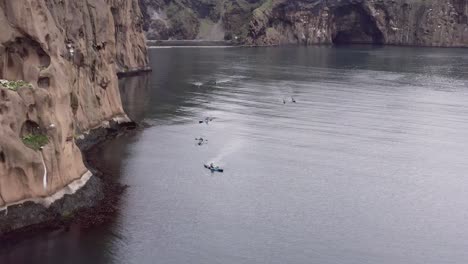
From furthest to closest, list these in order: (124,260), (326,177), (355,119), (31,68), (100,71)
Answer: (355,119)
(100,71)
(326,177)
(31,68)
(124,260)

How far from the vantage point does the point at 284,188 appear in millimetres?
89562

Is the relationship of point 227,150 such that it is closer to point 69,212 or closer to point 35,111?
point 69,212

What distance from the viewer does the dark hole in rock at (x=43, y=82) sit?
261 ft

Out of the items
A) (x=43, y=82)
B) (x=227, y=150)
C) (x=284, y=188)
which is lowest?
(x=284, y=188)

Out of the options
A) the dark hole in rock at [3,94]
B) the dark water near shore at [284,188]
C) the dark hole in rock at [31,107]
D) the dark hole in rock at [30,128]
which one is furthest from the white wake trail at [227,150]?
the dark hole in rock at [3,94]

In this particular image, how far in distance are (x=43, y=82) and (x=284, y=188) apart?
3355 cm

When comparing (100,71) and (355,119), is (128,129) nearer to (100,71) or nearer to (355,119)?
(100,71)

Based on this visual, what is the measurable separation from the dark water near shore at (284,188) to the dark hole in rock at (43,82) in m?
16.6

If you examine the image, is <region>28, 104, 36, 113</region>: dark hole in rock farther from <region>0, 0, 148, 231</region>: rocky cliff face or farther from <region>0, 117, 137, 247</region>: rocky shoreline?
<region>0, 117, 137, 247</region>: rocky shoreline

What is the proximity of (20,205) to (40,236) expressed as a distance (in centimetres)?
405

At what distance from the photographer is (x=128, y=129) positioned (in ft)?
403

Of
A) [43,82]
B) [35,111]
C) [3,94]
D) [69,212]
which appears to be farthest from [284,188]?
[3,94]

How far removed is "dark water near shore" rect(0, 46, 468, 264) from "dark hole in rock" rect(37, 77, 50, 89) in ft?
54.3

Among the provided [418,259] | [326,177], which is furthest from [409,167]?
[418,259]
